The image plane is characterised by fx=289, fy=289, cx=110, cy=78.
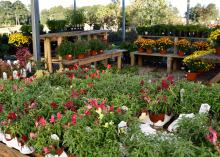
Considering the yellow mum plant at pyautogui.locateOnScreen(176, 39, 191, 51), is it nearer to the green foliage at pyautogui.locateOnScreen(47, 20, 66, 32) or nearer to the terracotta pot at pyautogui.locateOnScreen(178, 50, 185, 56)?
the terracotta pot at pyautogui.locateOnScreen(178, 50, 185, 56)


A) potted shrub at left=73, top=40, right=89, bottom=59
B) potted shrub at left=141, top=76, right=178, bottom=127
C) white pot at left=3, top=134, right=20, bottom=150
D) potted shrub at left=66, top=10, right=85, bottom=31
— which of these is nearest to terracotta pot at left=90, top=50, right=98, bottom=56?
potted shrub at left=73, top=40, right=89, bottom=59

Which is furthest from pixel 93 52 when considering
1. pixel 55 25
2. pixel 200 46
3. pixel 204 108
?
pixel 204 108

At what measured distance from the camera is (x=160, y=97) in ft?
8.35

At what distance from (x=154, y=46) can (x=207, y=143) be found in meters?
5.85

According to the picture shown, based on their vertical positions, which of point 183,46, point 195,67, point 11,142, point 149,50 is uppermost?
point 183,46

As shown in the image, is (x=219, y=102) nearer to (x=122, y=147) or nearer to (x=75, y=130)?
(x=122, y=147)

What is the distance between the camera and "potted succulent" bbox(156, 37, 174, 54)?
7301 mm

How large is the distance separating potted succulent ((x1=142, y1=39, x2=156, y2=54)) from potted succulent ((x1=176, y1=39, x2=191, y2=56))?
64 cm

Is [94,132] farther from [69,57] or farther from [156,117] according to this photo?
[69,57]

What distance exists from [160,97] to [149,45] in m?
5.07

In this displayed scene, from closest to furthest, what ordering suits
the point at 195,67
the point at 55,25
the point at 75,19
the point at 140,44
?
1. the point at 195,67
2. the point at 55,25
3. the point at 75,19
4. the point at 140,44

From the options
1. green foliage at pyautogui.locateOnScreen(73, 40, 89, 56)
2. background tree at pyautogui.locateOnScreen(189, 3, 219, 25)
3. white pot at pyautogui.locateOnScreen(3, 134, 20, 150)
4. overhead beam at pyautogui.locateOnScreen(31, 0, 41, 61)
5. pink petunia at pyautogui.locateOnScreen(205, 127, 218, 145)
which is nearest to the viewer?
pink petunia at pyautogui.locateOnScreen(205, 127, 218, 145)

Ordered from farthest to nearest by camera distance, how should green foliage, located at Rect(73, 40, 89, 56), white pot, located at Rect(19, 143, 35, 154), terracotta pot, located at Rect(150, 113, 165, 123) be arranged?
green foliage, located at Rect(73, 40, 89, 56), terracotta pot, located at Rect(150, 113, 165, 123), white pot, located at Rect(19, 143, 35, 154)

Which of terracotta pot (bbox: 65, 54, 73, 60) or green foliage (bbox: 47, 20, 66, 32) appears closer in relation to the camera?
terracotta pot (bbox: 65, 54, 73, 60)
